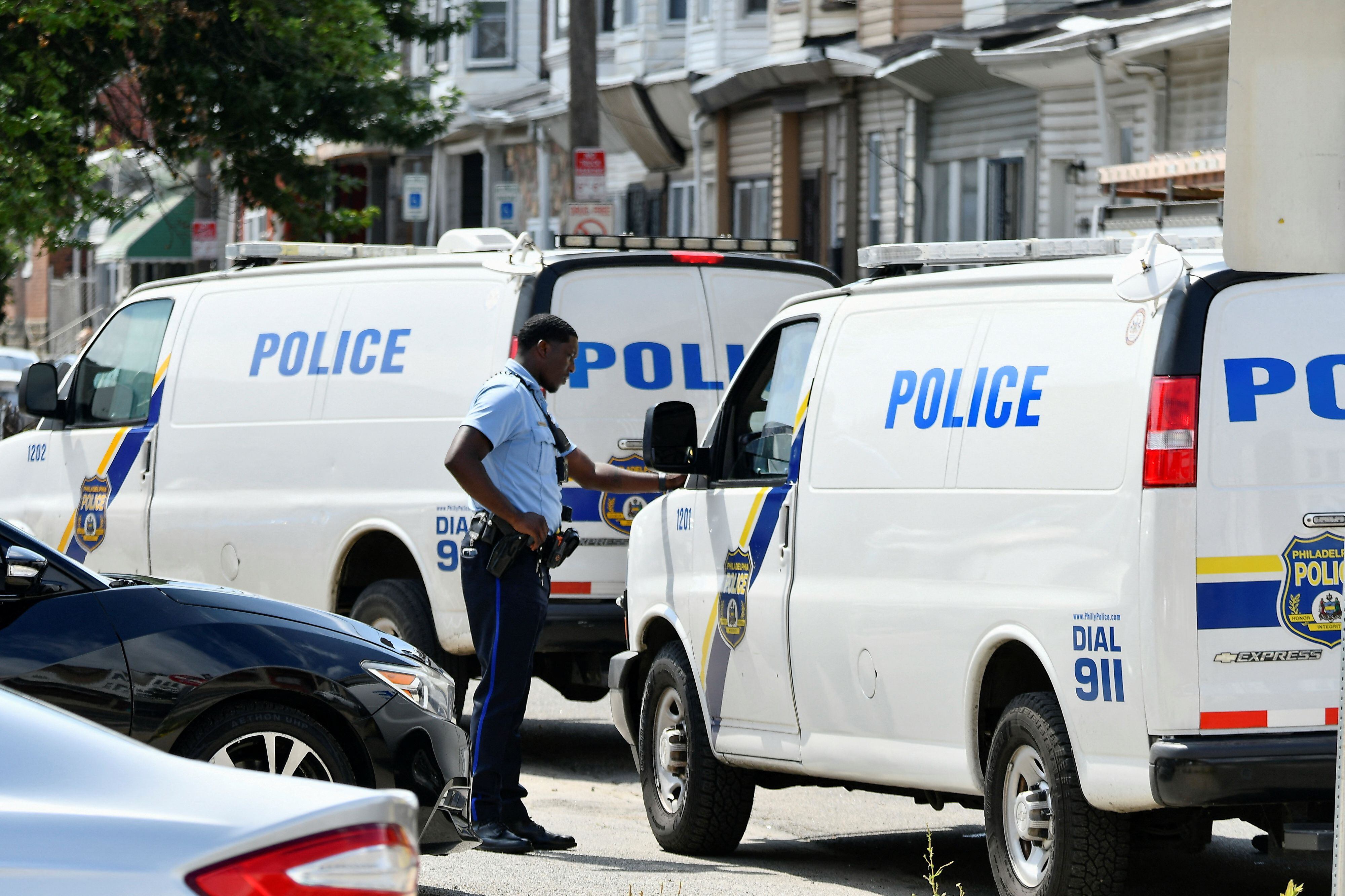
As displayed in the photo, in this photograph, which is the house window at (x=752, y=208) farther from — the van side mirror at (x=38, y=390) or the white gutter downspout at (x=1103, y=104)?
the van side mirror at (x=38, y=390)

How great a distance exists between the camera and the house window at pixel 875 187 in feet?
86.6

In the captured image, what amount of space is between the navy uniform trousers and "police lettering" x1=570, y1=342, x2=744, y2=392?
1.90 meters

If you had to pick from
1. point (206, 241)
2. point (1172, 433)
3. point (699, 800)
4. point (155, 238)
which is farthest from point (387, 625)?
point (155, 238)

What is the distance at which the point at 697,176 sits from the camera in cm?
3078

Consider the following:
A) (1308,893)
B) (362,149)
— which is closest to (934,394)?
(1308,893)

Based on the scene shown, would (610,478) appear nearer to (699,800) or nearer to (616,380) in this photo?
(616,380)

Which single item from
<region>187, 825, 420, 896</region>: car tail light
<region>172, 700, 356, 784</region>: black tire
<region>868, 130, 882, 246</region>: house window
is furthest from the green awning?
<region>187, 825, 420, 896</region>: car tail light

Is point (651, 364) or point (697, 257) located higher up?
point (697, 257)

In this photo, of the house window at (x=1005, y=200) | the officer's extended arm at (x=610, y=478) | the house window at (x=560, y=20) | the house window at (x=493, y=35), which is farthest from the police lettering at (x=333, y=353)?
the house window at (x=493, y=35)

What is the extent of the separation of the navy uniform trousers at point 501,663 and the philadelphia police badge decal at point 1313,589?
2934 mm

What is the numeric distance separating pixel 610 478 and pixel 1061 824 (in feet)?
9.52

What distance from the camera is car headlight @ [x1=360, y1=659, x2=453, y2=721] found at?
22.2 feet

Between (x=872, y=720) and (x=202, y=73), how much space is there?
627 inches

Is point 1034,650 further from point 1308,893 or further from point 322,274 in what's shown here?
point 322,274
